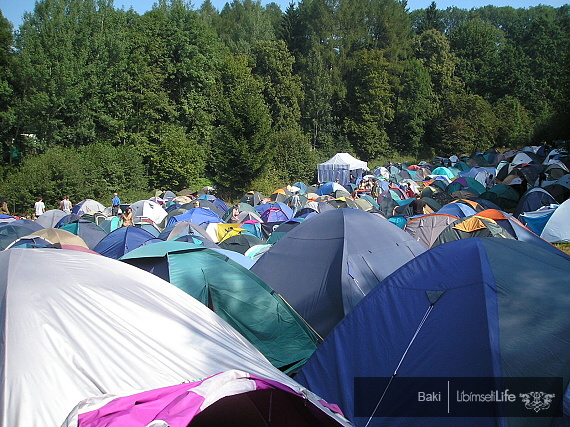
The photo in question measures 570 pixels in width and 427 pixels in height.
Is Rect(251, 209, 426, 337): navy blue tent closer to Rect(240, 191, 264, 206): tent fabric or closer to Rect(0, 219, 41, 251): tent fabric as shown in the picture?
Rect(0, 219, 41, 251): tent fabric

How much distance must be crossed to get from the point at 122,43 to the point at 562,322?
99.2 feet

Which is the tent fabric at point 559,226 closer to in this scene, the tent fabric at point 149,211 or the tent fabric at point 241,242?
the tent fabric at point 241,242

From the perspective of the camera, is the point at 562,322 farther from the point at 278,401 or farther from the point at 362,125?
the point at 362,125

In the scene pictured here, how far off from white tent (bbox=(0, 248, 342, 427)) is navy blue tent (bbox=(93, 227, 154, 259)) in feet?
22.4

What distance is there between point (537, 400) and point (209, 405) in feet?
7.04

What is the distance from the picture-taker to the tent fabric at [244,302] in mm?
5777

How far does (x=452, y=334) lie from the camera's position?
12.8ft

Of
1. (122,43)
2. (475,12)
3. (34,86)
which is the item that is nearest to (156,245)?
(34,86)

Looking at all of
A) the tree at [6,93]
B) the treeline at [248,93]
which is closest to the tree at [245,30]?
the treeline at [248,93]

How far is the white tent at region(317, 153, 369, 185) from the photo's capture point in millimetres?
32125

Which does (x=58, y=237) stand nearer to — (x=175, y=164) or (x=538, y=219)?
(x=538, y=219)

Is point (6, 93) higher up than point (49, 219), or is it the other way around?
point (6, 93)

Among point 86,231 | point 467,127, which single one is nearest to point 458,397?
point 86,231

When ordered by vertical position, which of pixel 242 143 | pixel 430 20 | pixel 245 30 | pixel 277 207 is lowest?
pixel 277 207
